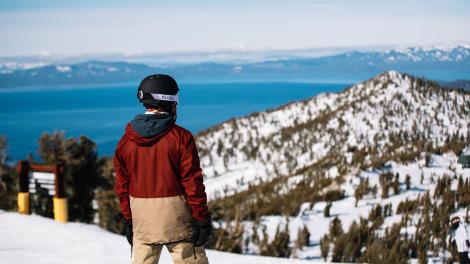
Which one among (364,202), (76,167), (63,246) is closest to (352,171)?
(364,202)

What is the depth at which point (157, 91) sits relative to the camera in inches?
134

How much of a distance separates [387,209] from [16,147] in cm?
15778

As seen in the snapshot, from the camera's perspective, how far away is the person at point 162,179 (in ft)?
11.0

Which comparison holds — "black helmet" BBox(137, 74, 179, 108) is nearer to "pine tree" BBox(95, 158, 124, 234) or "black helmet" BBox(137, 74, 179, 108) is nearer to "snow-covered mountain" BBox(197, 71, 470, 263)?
"snow-covered mountain" BBox(197, 71, 470, 263)

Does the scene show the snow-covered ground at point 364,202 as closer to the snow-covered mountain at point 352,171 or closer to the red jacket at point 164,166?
the snow-covered mountain at point 352,171

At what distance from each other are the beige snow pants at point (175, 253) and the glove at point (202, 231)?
10cm

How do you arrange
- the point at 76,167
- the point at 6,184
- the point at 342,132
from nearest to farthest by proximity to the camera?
the point at 6,184 < the point at 76,167 < the point at 342,132

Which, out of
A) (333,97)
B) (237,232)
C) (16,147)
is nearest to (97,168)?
(237,232)

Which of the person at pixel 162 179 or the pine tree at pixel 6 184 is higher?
the person at pixel 162 179

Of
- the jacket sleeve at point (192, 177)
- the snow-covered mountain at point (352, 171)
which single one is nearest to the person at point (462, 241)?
the snow-covered mountain at point (352, 171)

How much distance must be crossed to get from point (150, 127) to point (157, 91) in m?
0.26

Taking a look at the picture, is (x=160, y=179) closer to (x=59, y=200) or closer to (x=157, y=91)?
(x=157, y=91)

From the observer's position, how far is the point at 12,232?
842 centimetres

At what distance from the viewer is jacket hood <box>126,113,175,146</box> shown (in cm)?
333
